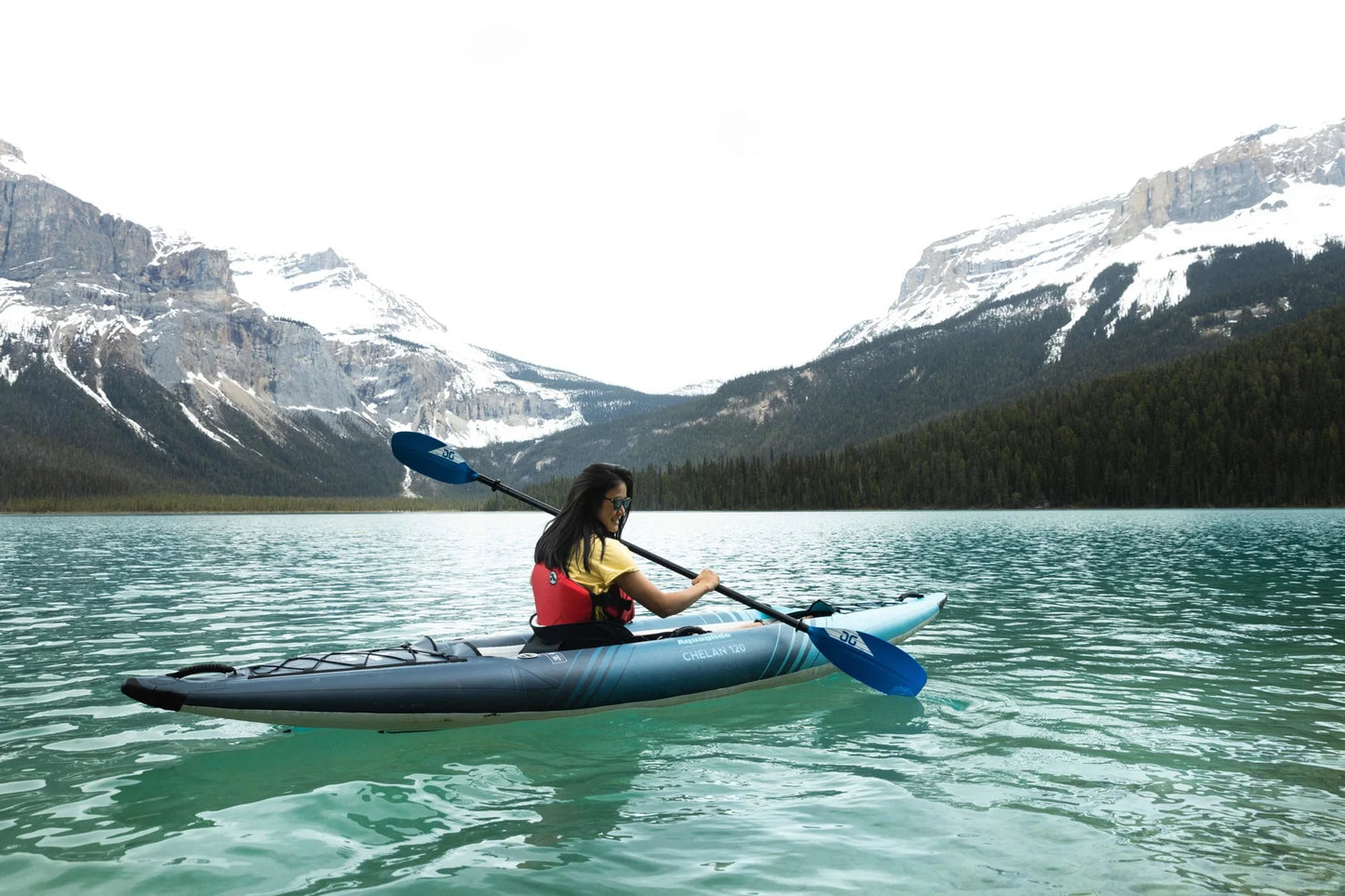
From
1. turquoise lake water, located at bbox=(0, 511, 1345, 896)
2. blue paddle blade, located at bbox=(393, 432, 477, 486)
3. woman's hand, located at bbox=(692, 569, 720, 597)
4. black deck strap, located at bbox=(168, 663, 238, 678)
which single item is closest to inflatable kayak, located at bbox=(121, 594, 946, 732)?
black deck strap, located at bbox=(168, 663, 238, 678)

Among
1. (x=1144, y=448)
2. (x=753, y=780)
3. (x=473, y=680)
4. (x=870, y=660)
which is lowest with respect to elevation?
(x=753, y=780)

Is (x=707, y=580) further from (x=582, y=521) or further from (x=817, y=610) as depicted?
(x=817, y=610)

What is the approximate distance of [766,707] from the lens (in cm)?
1105

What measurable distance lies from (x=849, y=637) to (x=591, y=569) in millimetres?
Result: 3947

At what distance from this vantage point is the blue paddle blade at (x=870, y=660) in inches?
441

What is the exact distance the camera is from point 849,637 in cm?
1143

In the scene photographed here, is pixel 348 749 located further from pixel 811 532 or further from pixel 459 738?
pixel 811 532

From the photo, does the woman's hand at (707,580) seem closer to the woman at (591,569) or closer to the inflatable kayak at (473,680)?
the woman at (591,569)

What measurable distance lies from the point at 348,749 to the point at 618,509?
3.65 meters

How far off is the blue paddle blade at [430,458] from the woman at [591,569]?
4009 millimetres

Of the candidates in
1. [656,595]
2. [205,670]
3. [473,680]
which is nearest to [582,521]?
[656,595]

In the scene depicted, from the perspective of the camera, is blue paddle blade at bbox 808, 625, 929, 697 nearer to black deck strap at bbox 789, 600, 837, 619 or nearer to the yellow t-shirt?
black deck strap at bbox 789, 600, 837, 619

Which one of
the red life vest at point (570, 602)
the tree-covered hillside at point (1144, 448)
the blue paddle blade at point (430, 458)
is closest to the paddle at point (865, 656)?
the red life vest at point (570, 602)

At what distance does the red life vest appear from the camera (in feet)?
31.2
